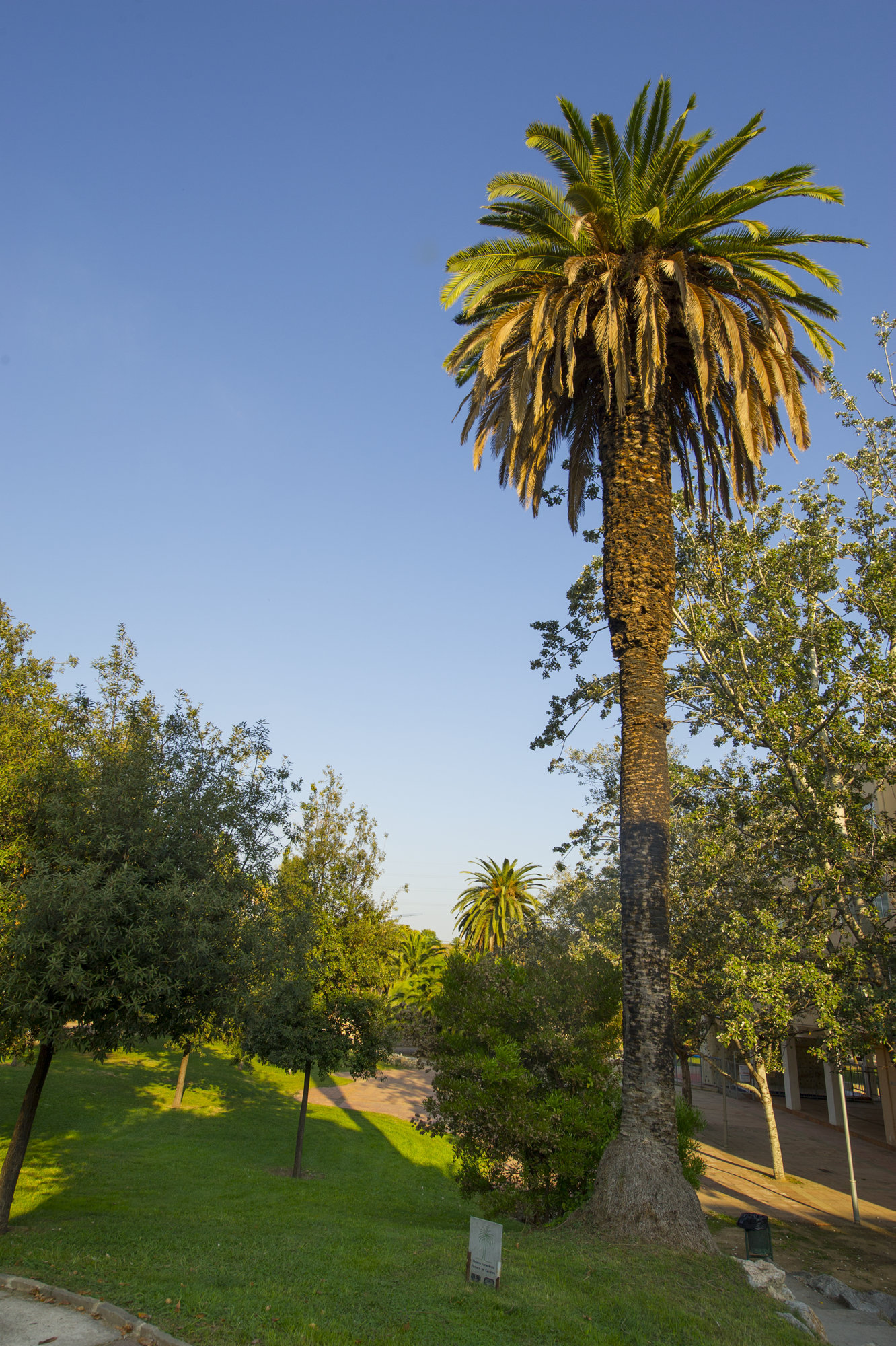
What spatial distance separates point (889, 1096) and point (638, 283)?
91.5ft

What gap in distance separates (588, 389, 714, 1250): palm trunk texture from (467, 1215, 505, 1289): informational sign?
2918mm

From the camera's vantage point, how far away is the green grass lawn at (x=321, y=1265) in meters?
7.06

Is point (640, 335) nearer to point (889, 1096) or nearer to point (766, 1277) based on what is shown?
point (766, 1277)

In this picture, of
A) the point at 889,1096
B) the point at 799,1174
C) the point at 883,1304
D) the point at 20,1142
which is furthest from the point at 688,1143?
the point at 889,1096

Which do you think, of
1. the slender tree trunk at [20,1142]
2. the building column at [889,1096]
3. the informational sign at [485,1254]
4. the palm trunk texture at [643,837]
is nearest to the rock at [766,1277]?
the palm trunk texture at [643,837]

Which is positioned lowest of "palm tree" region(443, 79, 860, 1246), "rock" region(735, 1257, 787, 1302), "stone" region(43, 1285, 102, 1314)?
"stone" region(43, 1285, 102, 1314)

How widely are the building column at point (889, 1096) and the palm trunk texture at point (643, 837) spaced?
19.8 meters

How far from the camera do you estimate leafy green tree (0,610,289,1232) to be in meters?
9.41

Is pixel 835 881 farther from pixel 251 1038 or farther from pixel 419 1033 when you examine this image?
pixel 251 1038

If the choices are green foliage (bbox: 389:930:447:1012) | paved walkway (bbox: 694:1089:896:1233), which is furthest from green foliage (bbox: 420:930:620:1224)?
green foliage (bbox: 389:930:447:1012)

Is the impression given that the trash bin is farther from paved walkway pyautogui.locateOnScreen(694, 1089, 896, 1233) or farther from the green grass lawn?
paved walkway pyautogui.locateOnScreen(694, 1089, 896, 1233)

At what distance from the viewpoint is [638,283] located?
40.4 ft

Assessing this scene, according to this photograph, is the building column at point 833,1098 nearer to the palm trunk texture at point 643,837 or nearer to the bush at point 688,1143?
the bush at point 688,1143

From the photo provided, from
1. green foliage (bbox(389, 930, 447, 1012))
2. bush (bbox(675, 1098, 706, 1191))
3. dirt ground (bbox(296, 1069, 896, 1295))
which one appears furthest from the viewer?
green foliage (bbox(389, 930, 447, 1012))
